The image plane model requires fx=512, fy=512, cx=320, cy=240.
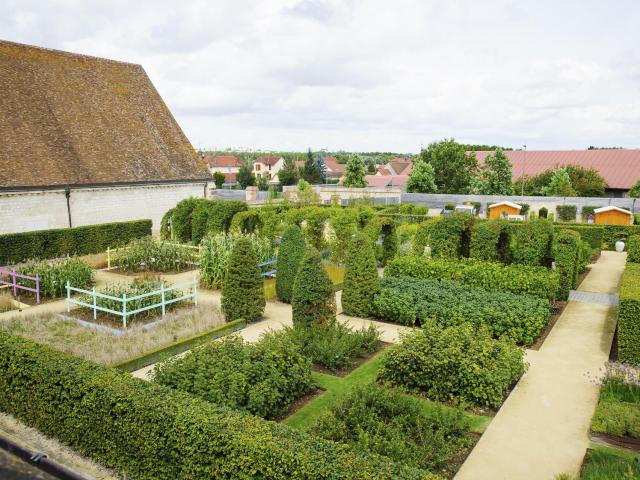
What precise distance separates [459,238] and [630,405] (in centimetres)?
949

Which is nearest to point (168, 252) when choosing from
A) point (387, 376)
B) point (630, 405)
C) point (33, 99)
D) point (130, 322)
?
point (130, 322)

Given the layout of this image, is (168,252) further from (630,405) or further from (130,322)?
(630,405)

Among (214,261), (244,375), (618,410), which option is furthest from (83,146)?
(618,410)

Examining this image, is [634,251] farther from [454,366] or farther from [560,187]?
[560,187]

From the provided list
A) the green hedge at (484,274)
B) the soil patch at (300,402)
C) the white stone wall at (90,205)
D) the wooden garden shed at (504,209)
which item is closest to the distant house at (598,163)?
the wooden garden shed at (504,209)

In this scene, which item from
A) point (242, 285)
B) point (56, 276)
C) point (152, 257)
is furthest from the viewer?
point (152, 257)

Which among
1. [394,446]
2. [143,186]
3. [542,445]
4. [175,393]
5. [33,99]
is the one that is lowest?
[542,445]

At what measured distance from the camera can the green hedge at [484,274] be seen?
14.7 metres

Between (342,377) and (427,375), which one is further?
(342,377)

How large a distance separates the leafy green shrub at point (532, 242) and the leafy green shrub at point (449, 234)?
1.74 meters

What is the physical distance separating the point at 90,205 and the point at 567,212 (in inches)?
1421

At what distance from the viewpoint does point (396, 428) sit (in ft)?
25.3

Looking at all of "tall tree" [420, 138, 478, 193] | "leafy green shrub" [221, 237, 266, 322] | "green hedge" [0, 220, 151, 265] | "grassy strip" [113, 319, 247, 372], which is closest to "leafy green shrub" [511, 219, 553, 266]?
"leafy green shrub" [221, 237, 266, 322]

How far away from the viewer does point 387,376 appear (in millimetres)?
10203
